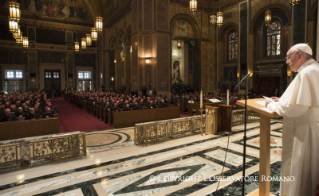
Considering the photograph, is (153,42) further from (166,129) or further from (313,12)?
(166,129)

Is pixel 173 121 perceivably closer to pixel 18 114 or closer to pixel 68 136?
pixel 68 136

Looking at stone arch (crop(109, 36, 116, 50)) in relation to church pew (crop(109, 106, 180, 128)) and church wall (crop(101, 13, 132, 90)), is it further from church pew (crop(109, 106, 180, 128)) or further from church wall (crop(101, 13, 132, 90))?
church pew (crop(109, 106, 180, 128))

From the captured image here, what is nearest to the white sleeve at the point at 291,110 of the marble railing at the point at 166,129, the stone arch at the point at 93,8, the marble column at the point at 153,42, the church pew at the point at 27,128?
the marble railing at the point at 166,129

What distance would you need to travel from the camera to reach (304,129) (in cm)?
225

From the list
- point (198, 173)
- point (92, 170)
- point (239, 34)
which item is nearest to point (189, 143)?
point (198, 173)

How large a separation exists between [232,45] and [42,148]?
837 inches

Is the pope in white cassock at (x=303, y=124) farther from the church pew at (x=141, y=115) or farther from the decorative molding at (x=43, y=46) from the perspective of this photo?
the decorative molding at (x=43, y=46)

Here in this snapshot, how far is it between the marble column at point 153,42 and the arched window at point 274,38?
30.4 feet

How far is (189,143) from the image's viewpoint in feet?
21.2

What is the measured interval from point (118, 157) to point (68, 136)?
4.60 ft

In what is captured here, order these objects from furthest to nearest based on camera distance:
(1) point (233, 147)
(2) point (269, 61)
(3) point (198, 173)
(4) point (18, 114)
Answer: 1. (2) point (269, 61)
2. (4) point (18, 114)
3. (1) point (233, 147)
4. (3) point (198, 173)

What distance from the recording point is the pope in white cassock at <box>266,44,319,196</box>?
2184mm

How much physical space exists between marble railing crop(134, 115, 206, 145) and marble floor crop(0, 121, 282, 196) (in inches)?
14.0

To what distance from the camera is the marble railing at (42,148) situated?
4.76 m
